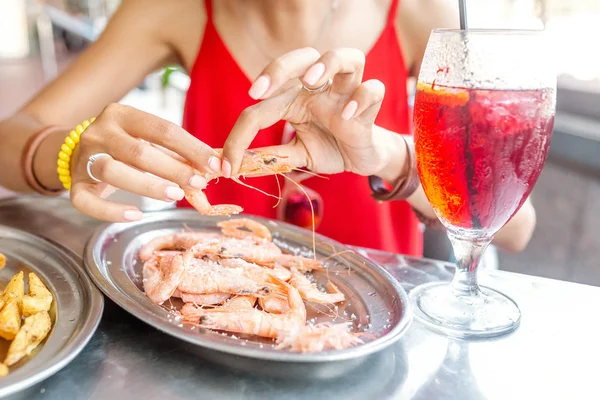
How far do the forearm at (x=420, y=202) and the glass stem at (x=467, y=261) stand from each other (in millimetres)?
282

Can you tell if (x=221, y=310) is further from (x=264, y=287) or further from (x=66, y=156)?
(x=66, y=156)

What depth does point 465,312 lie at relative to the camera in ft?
2.82

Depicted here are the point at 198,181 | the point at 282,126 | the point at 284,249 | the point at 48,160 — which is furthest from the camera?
the point at 282,126

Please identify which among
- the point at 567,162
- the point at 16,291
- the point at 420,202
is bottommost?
the point at 567,162

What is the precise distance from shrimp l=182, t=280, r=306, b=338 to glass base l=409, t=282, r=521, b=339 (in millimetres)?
229

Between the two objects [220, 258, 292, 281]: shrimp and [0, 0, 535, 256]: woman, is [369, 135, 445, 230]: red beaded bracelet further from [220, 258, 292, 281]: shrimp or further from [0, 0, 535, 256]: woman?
[220, 258, 292, 281]: shrimp

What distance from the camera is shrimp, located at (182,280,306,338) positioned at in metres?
0.73

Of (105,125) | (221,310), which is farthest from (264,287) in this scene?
(105,125)

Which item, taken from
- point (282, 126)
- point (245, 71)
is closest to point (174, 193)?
point (282, 126)

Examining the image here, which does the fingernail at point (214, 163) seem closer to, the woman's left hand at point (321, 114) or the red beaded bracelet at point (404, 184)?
the woman's left hand at point (321, 114)

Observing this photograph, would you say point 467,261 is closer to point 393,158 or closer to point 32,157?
point 393,158

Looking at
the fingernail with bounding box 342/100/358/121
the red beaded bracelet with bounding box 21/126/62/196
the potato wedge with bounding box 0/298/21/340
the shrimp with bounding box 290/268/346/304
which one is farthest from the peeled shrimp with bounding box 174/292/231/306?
the red beaded bracelet with bounding box 21/126/62/196

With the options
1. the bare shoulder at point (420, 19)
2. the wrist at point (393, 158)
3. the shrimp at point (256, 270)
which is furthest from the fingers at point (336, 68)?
the bare shoulder at point (420, 19)

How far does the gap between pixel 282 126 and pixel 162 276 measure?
0.85 m
